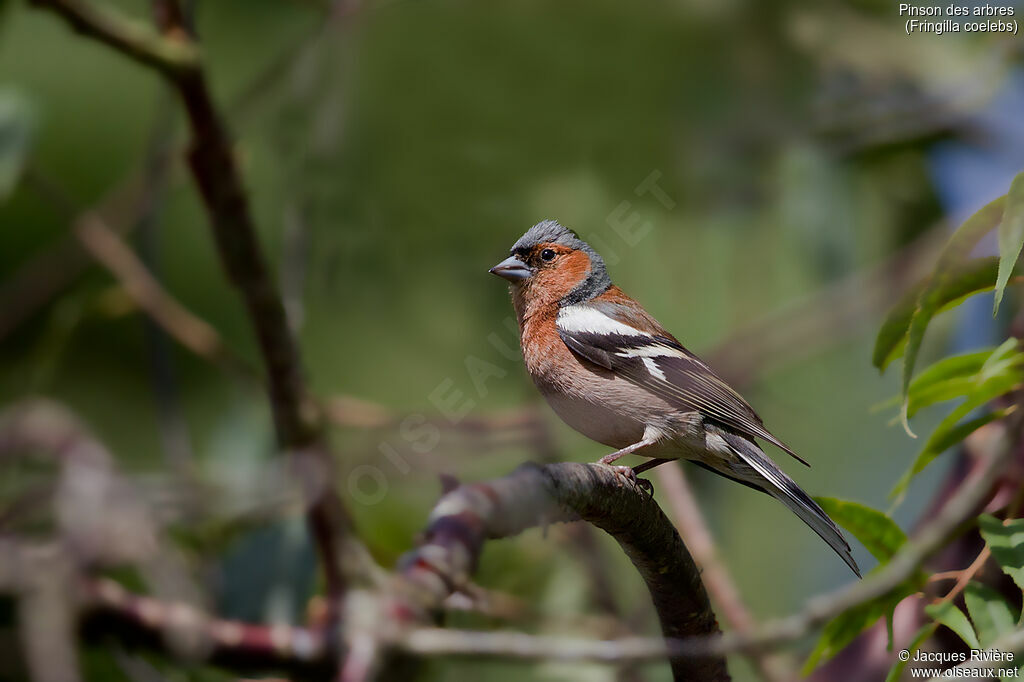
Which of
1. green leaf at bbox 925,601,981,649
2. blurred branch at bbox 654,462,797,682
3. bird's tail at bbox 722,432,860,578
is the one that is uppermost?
bird's tail at bbox 722,432,860,578

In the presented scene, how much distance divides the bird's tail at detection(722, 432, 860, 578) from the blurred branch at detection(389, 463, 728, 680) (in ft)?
0.84

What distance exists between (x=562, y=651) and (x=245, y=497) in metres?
1.94

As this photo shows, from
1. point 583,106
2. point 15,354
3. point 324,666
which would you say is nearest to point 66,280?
point 15,354

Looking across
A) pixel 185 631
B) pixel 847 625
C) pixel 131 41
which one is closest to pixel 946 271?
pixel 847 625

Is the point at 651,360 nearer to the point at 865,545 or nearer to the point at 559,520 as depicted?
the point at 865,545

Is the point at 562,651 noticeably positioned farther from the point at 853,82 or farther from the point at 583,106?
the point at 853,82

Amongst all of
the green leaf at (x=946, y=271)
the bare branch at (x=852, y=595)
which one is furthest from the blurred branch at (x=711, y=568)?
the bare branch at (x=852, y=595)

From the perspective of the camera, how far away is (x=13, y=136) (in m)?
2.61

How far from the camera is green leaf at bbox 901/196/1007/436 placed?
1.48 m

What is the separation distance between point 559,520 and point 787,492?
24.8 inches

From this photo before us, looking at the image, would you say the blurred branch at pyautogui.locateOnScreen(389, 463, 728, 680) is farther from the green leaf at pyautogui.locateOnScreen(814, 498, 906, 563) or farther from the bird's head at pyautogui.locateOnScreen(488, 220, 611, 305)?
the bird's head at pyautogui.locateOnScreen(488, 220, 611, 305)

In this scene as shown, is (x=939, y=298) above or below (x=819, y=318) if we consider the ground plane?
above

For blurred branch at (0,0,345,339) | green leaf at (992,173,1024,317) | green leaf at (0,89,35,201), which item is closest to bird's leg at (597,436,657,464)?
green leaf at (992,173,1024,317)

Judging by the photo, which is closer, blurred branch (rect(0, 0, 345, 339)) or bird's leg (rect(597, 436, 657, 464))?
bird's leg (rect(597, 436, 657, 464))
